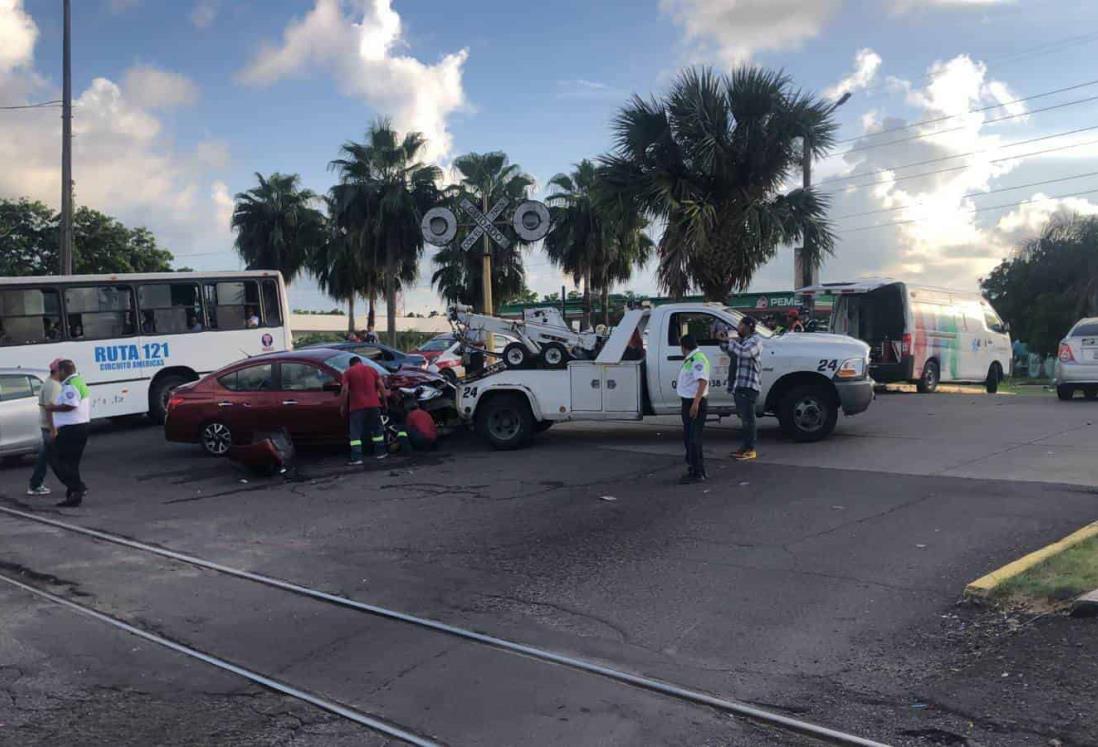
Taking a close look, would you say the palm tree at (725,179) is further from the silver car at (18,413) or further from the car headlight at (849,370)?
the silver car at (18,413)

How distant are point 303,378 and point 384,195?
28.3 meters

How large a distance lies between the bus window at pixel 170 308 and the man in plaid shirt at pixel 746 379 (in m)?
11.7

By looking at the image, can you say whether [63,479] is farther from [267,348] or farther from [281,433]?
[267,348]

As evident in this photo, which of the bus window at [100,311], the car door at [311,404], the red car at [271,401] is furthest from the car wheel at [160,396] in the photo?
the car door at [311,404]

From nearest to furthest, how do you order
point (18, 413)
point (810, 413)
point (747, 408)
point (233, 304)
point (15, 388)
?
point (747, 408) < point (810, 413) < point (18, 413) < point (15, 388) < point (233, 304)

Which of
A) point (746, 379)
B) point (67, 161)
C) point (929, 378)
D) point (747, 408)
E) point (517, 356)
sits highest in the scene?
point (67, 161)

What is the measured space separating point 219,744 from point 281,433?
27.5 feet

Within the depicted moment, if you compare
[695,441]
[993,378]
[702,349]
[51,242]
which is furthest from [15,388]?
[51,242]

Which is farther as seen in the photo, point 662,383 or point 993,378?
point 993,378

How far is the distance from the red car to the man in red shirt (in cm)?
51

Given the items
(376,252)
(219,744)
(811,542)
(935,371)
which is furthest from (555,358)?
(376,252)

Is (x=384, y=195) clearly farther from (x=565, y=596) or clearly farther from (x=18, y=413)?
(x=565, y=596)

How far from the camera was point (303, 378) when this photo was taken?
13.7 meters

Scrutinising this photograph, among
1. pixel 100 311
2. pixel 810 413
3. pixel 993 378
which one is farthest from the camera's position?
pixel 993 378
